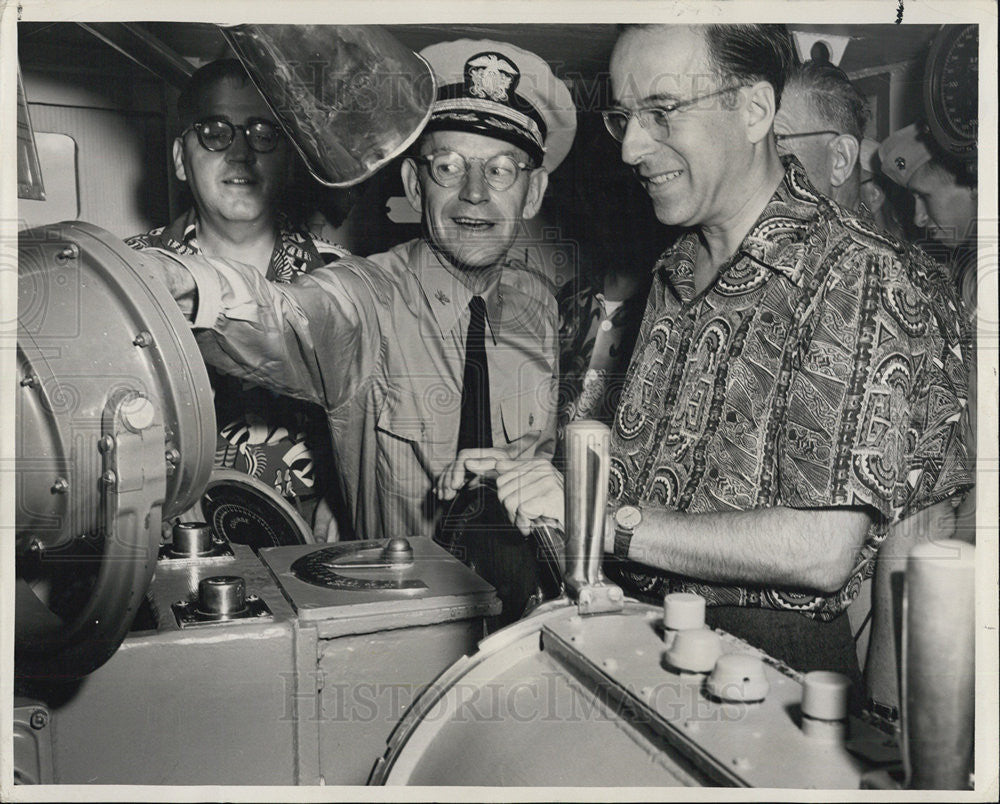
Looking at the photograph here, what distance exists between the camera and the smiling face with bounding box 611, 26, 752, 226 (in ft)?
5.33

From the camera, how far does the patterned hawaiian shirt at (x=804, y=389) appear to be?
1363mm

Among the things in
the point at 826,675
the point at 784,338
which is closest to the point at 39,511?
the point at 826,675

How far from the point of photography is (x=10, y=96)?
1372mm

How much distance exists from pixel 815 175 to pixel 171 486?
53.9 inches

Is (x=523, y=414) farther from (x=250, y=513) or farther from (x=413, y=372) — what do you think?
(x=250, y=513)

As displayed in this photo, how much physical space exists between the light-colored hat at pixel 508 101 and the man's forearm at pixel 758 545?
2.86 feet

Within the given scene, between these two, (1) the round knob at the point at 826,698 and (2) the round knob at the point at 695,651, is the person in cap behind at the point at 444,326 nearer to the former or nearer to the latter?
(2) the round knob at the point at 695,651

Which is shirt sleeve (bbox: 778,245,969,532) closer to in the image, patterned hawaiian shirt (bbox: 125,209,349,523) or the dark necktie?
the dark necktie

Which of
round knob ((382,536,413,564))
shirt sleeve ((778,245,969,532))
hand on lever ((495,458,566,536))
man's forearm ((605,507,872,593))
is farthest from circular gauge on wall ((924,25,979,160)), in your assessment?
round knob ((382,536,413,564))

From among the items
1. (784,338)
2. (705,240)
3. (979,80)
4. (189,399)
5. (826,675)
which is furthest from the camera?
(705,240)

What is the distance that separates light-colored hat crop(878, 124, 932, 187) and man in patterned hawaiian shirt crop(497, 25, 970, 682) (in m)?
0.24

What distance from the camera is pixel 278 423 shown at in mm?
2012

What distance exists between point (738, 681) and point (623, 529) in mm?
700

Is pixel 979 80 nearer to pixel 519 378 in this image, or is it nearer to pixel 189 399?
pixel 519 378
